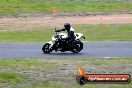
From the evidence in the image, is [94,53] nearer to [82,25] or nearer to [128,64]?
[128,64]

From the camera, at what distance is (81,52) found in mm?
22531

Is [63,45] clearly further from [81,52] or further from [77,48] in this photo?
[81,52]

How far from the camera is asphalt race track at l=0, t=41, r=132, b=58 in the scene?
21547 mm

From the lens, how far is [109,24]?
120 feet

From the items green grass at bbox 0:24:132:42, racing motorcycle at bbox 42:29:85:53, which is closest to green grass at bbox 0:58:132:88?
racing motorcycle at bbox 42:29:85:53

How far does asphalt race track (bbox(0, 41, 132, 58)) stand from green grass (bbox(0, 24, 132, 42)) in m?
2.68

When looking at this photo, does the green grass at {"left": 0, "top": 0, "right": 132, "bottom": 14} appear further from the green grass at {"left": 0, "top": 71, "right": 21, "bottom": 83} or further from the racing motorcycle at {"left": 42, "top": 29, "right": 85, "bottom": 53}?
the green grass at {"left": 0, "top": 71, "right": 21, "bottom": 83}

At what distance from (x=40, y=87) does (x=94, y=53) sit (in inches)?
376

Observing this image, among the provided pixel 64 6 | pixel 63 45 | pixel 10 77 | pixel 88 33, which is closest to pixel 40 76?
pixel 10 77

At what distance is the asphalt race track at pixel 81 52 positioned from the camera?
21.5 metres

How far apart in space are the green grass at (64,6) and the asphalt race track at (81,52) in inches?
715

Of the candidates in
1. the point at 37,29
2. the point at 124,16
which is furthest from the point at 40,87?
the point at 124,16

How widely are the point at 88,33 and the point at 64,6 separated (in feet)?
46.8

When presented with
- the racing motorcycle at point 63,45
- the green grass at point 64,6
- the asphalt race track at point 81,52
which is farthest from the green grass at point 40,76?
the green grass at point 64,6
